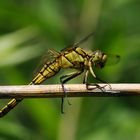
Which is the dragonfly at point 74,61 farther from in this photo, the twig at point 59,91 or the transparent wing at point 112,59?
the twig at point 59,91

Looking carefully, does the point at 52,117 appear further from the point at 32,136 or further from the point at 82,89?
the point at 82,89

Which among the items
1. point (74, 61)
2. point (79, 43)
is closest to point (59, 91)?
point (79, 43)

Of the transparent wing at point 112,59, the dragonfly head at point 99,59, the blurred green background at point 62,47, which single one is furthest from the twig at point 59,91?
the dragonfly head at point 99,59

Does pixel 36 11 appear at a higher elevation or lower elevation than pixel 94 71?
higher

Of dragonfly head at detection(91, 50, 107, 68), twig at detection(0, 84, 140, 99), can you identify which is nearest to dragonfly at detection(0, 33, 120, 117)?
dragonfly head at detection(91, 50, 107, 68)

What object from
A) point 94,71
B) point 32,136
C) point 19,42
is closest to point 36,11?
point 19,42

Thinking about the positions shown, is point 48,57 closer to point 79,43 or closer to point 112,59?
point 79,43
